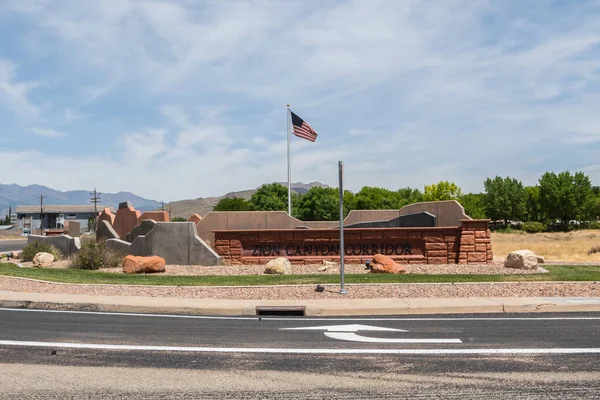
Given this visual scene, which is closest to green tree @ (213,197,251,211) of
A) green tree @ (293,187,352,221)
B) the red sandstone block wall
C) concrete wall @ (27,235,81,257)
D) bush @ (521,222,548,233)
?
green tree @ (293,187,352,221)

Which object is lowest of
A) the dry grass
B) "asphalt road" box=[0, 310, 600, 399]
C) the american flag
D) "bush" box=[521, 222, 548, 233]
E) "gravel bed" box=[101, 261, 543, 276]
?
"asphalt road" box=[0, 310, 600, 399]

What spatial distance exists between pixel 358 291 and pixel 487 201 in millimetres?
84662

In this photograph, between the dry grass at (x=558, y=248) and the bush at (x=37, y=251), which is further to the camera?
the dry grass at (x=558, y=248)

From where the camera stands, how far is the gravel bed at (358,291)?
1387 centimetres

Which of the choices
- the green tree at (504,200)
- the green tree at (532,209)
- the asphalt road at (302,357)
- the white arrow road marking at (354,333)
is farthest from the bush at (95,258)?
the green tree at (532,209)

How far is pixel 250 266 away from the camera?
22.7 meters

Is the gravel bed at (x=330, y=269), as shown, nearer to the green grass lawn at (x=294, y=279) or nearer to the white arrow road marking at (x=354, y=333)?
the green grass lawn at (x=294, y=279)

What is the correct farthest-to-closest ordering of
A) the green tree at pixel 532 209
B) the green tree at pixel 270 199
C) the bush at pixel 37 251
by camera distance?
the green tree at pixel 532 209 < the green tree at pixel 270 199 < the bush at pixel 37 251

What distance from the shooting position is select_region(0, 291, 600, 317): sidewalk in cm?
1209

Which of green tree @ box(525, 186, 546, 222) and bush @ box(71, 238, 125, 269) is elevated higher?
green tree @ box(525, 186, 546, 222)

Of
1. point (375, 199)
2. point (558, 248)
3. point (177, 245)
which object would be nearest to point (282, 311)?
point (177, 245)

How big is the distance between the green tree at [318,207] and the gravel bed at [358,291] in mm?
49410

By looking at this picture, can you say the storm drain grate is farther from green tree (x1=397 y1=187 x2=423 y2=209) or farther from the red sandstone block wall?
green tree (x1=397 y1=187 x2=423 y2=209)

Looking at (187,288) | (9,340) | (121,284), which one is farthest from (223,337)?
(121,284)
